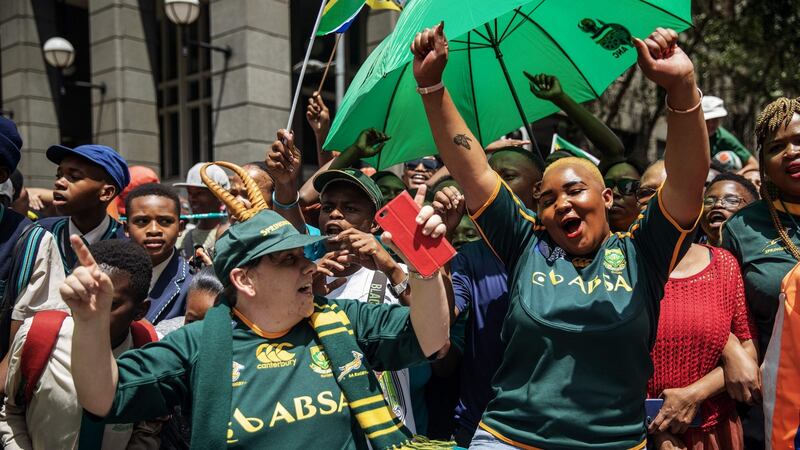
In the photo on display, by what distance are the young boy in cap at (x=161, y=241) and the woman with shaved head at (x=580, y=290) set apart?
212 cm

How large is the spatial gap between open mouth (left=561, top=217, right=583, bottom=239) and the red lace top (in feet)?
2.11

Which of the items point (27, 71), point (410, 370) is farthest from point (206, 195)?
point (27, 71)

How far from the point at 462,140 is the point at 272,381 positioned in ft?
3.61

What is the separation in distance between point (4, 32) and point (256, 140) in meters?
7.56

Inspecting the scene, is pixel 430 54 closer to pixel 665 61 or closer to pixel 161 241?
pixel 665 61

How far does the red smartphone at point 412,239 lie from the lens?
230cm

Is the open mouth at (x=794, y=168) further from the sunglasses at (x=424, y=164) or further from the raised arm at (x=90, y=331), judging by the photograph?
the sunglasses at (x=424, y=164)

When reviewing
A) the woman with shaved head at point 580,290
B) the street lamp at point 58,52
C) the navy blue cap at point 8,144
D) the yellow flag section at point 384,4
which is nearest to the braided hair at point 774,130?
the woman with shaved head at point 580,290

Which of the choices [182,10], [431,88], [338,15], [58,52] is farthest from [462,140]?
[58,52]

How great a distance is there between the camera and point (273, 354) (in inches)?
98.7

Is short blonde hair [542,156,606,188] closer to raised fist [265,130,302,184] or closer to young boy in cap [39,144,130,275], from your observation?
raised fist [265,130,302,184]

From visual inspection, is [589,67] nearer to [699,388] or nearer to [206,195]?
[699,388]

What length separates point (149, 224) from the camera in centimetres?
451

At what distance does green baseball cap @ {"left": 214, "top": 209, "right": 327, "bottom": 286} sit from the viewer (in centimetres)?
253
